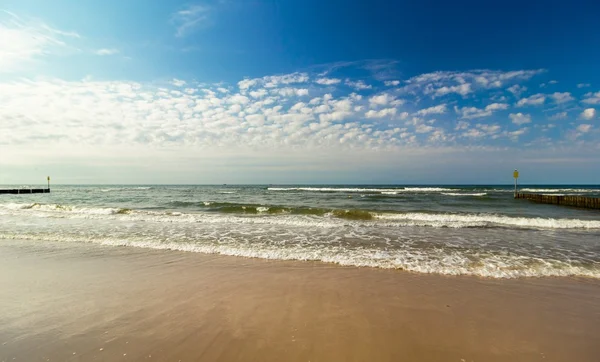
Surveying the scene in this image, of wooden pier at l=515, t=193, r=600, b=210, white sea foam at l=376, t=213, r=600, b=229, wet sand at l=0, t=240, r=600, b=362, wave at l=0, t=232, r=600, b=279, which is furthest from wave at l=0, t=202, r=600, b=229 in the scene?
wooden pier at l=515, t=193, r=600, b=210

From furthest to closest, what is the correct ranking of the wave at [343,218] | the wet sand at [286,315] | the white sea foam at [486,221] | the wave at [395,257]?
1. the wave at [343,218]
2. the white sea foam at [486,221]
3. the wave at [395,257]
4. the wet sand at [286,315]

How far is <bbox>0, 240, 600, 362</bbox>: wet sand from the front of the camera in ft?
11.0

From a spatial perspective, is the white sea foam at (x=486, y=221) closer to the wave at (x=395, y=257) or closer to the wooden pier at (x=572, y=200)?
the wave at (x=395, y=257)

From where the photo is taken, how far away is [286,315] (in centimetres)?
430

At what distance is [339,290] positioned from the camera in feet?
17.6

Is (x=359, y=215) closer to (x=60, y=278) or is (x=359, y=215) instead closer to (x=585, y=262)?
(x=585, y=262)

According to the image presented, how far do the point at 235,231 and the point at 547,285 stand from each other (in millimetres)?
9908

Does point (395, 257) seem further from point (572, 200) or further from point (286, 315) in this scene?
point (572, 200)

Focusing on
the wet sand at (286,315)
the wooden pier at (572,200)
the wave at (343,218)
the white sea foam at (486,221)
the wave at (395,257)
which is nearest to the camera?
the wet sand at (286,315)

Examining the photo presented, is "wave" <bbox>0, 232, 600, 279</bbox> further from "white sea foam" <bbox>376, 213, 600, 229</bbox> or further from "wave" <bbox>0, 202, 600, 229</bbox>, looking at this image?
"white sea foam" <bbox>376, 213, 600, 229</bbox>

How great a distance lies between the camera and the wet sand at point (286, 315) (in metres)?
3.36

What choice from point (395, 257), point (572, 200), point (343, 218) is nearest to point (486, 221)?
point (343, 218)

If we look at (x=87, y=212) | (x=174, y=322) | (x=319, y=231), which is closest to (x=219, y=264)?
(x=174, y=322)

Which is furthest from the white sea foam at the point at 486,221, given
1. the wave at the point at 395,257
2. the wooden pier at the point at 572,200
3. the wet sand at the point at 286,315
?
the wooden pier at the point at 572,200
